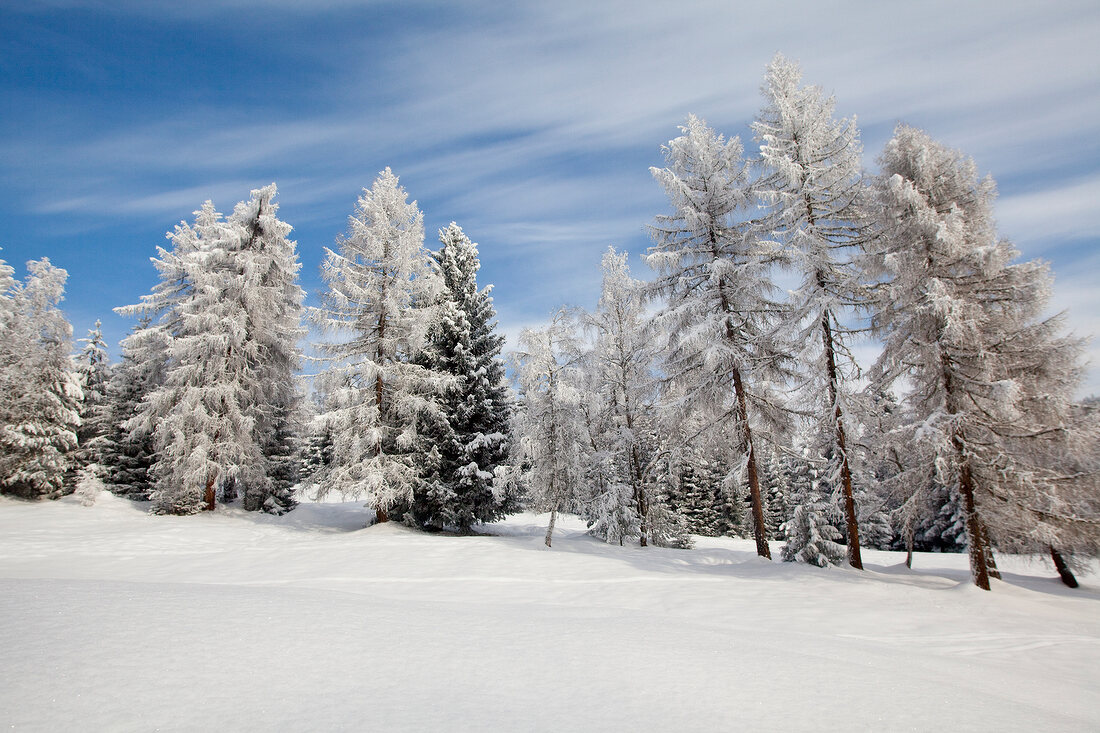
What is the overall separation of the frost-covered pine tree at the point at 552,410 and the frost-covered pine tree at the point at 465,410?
6.18ft

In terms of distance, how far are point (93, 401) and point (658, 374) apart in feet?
101

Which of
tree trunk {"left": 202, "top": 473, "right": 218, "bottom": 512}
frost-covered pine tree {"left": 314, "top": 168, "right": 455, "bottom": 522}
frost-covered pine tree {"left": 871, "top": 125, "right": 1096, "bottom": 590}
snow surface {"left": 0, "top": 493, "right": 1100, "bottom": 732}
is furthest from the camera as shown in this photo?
tree trunk {"left": 202, "top": 473, "right": 218, "bottom": 512}

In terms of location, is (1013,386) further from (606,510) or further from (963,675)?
(606,510)

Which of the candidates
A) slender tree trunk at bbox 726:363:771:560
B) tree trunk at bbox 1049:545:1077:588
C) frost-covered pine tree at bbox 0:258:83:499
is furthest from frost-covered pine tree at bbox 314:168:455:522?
tree trunk at bbox 1049:545:1077:588

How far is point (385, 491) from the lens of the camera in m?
18.5

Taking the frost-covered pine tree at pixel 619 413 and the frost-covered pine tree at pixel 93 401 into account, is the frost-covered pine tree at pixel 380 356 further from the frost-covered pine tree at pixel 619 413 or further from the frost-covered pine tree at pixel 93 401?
the frost-covered pine tree at pixel 93 401

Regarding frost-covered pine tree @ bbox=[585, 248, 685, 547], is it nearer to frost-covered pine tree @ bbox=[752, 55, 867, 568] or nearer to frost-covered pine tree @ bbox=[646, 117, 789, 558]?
frost-covered pine tree @ bbox=[646, 117, 789, 558]

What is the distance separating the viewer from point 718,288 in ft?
51.0

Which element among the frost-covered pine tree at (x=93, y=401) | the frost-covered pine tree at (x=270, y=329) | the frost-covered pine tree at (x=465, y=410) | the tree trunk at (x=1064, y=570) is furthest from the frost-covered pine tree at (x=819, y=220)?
the frost-covered pine tree at (x=93, y=401)

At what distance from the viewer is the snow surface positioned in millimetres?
3178

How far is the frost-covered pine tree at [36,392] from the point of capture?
910 inches

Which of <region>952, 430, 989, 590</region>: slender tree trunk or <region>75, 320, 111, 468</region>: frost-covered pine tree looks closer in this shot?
<region>952, 430, 989, 590</region>: slender tree trunk

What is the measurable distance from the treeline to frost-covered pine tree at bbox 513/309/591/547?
108 mm

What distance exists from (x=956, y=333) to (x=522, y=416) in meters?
12.8
